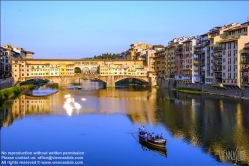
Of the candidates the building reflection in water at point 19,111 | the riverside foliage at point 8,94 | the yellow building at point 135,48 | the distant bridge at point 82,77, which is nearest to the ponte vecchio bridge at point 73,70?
the distant bridge at point 82,77

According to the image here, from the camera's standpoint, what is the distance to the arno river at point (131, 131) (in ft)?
45.1

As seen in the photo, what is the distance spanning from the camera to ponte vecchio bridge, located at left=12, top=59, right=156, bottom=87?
172ft

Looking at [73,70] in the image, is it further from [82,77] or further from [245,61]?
[245,61]

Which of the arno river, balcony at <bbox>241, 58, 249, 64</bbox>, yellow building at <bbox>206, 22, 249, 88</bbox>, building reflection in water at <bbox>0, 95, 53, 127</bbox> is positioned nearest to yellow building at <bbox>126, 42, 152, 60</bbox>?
yellow building at <bbox>206, 22, 249, 88</bbox>

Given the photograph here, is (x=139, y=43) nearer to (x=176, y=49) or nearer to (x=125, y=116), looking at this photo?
(x=176, y=49)

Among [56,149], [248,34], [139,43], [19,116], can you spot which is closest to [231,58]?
[248,34]

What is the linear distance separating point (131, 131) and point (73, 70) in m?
41.5

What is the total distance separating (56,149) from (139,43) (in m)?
72.4

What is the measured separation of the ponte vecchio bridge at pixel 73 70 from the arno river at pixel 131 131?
2459 cm

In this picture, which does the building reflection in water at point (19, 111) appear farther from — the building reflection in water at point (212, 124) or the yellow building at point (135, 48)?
the yellow building at point (135, 48)

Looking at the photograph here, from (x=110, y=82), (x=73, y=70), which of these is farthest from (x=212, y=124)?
(x=73, y=70)

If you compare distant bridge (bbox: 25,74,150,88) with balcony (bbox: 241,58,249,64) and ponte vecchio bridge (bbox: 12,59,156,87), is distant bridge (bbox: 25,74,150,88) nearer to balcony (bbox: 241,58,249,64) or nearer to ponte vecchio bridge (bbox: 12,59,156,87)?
ponte vecchio bridge (bbox: 12,59,156,87)

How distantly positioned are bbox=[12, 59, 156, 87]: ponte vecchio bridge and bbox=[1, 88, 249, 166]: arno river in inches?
968

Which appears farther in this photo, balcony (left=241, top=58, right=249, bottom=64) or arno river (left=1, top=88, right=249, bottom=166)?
balcony (left=241, top=58, right=249, bottom=64)
